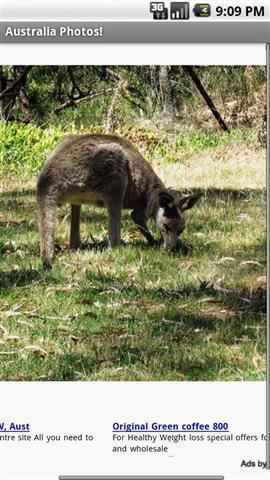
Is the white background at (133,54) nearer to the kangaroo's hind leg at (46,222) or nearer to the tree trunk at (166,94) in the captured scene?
the kangaroo's hind leg at (46,222)

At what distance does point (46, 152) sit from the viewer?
9891 millimetres

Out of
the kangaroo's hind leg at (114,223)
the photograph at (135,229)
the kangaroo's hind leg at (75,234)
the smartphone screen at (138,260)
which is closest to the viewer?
the smartphone screen at (138,260)

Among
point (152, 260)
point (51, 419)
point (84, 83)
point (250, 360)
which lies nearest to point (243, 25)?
point (250, 360)

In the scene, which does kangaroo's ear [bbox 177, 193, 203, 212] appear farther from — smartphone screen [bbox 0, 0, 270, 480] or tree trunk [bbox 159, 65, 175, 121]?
tree trunk [bbox 159, 65, 175, 121]

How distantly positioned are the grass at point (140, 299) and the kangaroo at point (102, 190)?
0.60 feet

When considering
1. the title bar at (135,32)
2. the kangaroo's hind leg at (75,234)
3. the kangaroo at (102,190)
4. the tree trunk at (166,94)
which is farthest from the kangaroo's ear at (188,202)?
the title bar at (135,32)

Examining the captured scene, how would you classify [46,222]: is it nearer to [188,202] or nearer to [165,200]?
[165,200]

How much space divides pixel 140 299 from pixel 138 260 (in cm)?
117

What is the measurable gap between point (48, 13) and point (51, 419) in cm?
184

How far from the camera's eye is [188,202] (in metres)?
7.43

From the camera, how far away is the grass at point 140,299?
13.8ft

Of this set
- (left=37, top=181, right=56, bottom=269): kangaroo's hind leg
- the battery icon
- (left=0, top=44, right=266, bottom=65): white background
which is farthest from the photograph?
the battery icon

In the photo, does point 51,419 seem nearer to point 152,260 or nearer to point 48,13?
point 48,13

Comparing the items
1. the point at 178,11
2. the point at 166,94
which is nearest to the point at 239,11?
the point at 178,11
